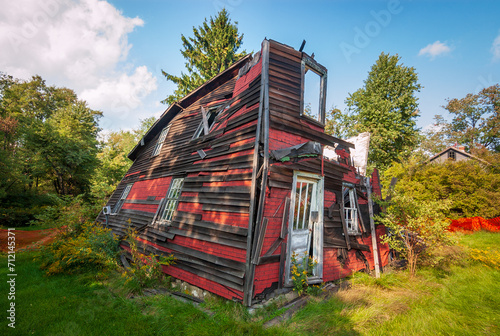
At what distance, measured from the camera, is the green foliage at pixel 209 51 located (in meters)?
19.2

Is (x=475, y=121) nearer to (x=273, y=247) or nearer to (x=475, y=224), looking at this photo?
(x=475, y=224)

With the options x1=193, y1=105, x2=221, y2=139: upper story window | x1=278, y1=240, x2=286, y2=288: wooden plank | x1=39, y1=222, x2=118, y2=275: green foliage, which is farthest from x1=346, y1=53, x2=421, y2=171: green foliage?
x1=39, y1=222, x2=118, y2=275: green foliage

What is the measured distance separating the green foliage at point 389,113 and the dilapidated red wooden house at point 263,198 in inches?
653

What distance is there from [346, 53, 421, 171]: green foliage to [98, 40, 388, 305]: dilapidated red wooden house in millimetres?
16584

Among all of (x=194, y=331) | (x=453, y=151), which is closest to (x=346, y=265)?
(x=194, y=331)

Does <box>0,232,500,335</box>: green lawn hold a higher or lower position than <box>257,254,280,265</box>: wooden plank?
lower

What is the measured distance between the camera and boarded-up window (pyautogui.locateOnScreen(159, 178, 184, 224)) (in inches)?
289

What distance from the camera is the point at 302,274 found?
4.75 m

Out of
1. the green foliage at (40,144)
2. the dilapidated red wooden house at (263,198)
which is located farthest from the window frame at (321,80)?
the green foliage at (40,144)

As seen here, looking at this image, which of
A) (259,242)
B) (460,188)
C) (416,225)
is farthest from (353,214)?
(460,188)

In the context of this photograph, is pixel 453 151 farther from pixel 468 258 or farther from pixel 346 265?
pixel 346 265

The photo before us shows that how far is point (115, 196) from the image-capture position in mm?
12258

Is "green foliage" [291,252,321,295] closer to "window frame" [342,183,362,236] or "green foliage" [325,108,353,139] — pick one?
"window frame" [342,183,362,236]

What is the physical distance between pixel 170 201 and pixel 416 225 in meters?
8.83
